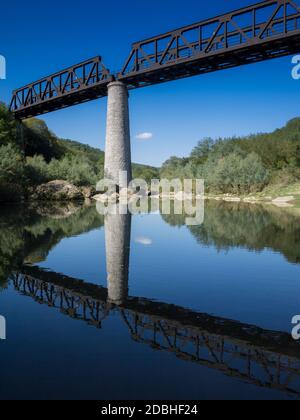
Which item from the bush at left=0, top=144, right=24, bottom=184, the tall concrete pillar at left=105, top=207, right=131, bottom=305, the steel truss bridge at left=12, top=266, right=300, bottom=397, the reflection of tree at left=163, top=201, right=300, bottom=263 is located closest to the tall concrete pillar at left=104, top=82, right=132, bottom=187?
the bush at left=0, top=144, right=24, bottom=184

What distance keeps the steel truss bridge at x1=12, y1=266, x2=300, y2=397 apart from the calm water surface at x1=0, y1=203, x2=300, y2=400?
0.02 metres

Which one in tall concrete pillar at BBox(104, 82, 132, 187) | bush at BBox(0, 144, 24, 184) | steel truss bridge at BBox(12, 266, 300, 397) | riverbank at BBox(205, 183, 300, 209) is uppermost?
tall concrete pillar at BBox(104, 82, 132, 187)

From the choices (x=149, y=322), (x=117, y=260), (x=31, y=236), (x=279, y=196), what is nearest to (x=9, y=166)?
(x=31, y=236)

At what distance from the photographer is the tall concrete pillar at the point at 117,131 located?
128ft

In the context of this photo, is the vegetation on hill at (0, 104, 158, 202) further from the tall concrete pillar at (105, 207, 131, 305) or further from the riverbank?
the riverbank

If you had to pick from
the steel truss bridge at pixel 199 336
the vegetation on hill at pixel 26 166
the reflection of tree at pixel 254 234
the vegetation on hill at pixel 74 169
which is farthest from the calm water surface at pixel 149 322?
the vegetation on hill at pixel 74 169

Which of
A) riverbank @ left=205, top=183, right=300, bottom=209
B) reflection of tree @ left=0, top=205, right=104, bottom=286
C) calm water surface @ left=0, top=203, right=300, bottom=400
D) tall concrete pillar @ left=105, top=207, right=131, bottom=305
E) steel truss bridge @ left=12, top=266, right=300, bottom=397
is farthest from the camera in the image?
riverbank @ left=205, top=183, right=300, bottom=209

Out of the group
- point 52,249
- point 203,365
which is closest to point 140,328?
point 203,365

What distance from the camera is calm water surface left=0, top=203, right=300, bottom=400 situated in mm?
4027

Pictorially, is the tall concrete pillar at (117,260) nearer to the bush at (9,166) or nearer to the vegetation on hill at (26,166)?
the bush at (9,166)

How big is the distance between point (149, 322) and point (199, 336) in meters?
0.80

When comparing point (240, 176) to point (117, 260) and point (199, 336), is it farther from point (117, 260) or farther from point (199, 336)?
point (199, 336)

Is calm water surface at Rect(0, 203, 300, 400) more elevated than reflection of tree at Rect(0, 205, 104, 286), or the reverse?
reflection of tree at Rect(0, 205, 104, 286)
